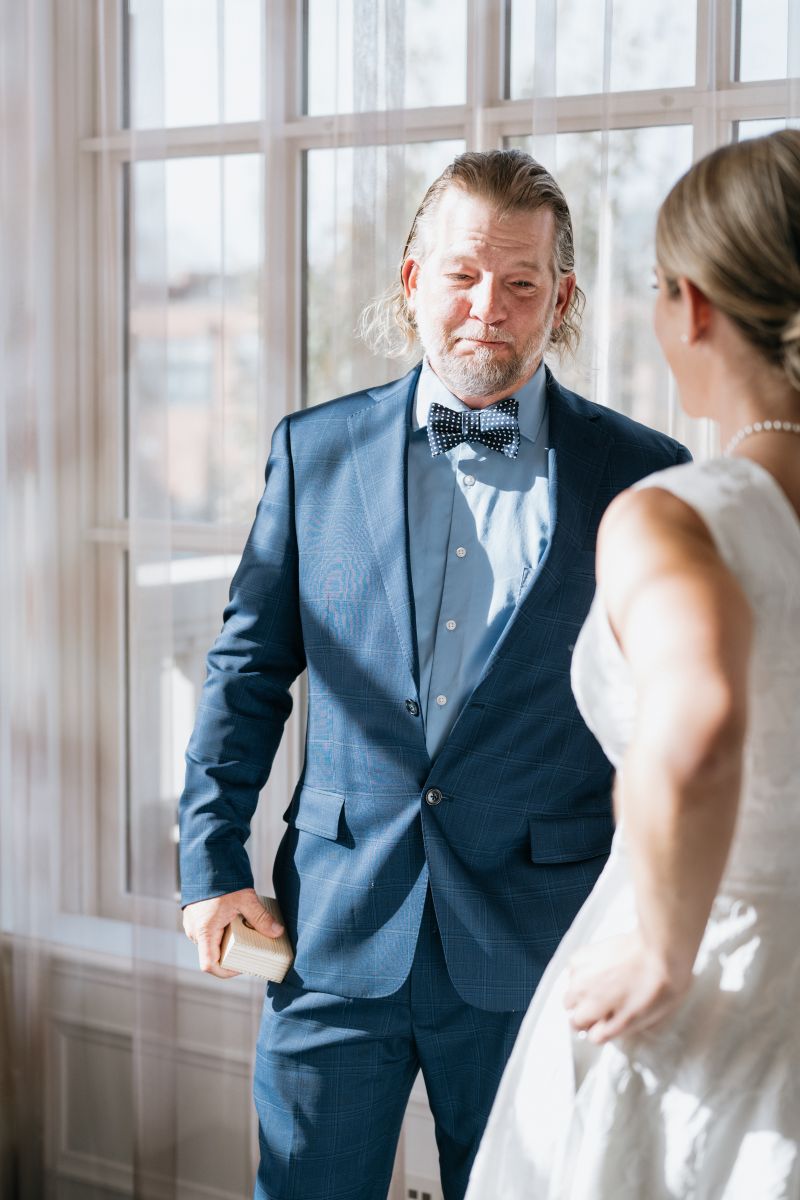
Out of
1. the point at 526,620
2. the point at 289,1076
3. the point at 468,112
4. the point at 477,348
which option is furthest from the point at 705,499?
the point at 468,112

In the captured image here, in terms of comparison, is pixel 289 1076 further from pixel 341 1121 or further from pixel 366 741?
pixel 366 741

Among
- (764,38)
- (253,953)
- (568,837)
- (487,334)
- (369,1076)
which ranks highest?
(764,38)

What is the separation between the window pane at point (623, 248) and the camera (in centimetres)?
202

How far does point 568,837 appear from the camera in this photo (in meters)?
1.63

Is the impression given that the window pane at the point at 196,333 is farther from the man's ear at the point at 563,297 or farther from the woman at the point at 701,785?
the woman at the point at 701,785

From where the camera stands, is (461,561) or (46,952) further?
(46,952)

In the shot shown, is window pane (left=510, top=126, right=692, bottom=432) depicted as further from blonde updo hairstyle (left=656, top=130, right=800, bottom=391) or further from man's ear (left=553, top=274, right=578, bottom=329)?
blonde updo hairstyle (left=656, top=130, right=800, bottom=391)

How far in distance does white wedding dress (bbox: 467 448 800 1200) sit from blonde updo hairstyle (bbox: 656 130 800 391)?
116 millimetres

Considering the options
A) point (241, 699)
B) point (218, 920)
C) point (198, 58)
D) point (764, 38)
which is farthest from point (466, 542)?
point (198, 58)

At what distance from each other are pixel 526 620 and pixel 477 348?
1.23 feet

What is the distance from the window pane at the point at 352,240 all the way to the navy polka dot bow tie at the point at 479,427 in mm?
562

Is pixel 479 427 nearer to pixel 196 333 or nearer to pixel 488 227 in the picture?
pixel 488 227

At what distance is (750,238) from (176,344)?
1.66m

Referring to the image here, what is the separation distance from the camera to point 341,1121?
167cm
